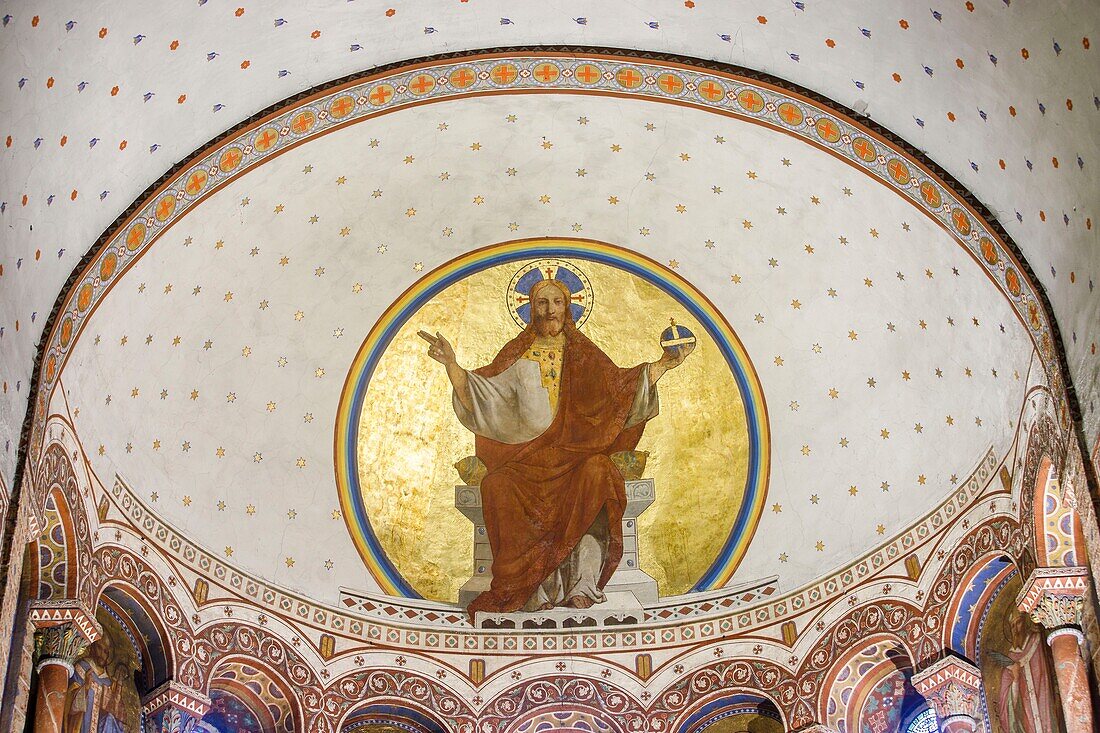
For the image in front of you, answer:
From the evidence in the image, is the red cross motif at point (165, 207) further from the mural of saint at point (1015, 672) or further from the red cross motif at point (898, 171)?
the mural of saint at point (1015, 672)

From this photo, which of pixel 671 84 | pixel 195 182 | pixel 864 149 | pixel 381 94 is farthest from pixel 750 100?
pixel 195 182

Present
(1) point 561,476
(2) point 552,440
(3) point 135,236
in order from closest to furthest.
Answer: (3) point 135,236, (1) point 561,476, (2) point 552,440

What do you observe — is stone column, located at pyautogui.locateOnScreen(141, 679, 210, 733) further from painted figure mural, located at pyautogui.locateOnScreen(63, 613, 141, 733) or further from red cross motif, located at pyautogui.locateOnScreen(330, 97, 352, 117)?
red cross motif, located at pyautogui.locateOnScreen(330, 97, 352, 117)

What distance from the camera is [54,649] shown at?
45.3 feet

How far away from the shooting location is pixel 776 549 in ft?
56.2

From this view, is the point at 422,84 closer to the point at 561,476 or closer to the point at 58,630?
the point at 561,476

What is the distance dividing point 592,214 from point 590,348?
1729 mm

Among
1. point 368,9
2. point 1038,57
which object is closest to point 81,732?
point 368,9

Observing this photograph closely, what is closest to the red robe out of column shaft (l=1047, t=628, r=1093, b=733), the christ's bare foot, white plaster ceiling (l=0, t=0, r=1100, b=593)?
the christ's bare foot

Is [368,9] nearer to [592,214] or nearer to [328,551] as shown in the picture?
[592,214]

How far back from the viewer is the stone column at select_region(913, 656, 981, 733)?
1519cm

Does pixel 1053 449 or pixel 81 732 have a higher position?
pixel 1053 449

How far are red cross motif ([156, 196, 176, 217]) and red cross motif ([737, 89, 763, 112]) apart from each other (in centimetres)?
597

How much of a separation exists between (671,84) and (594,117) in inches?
38.7
